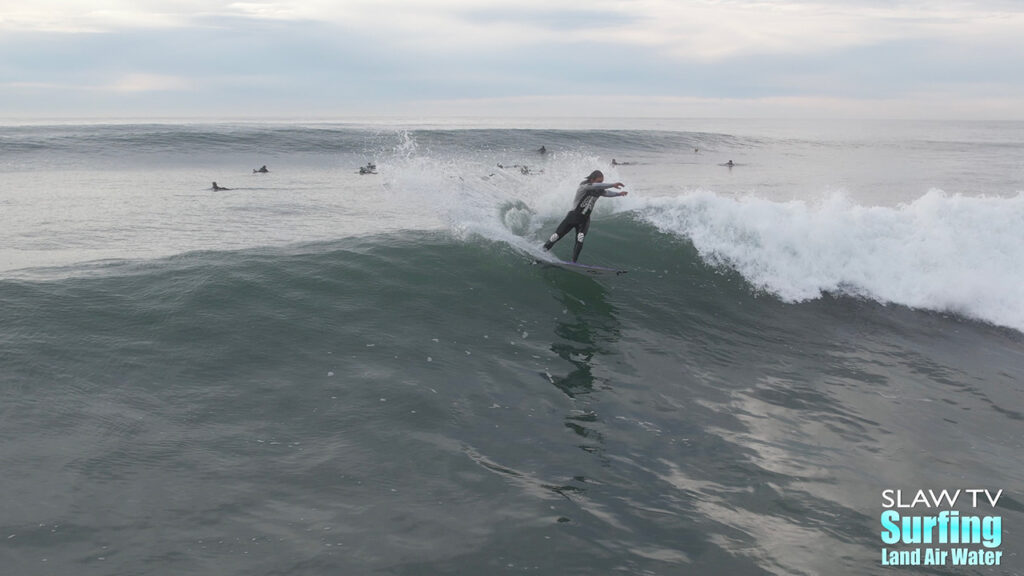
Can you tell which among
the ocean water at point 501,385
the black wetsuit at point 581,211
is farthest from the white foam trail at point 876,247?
the black wetsuit at point 581,211

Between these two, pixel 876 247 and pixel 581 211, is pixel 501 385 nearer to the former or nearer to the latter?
pixel 581 211

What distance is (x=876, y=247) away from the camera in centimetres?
1385

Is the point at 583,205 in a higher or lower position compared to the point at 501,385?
higher

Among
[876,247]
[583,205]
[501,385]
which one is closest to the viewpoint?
[501,385]

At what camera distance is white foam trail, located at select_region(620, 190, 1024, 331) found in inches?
497

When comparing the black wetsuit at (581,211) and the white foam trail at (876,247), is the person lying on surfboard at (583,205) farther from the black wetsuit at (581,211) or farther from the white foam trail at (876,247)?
the white foam trail at (876,247)

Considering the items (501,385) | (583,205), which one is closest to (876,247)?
(583,205)

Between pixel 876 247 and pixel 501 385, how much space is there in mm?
9991

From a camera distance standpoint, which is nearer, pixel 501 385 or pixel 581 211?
pixel 501 385

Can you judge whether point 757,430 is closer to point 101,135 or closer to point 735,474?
point 735,474

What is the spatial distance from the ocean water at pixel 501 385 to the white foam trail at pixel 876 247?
0.23 feet

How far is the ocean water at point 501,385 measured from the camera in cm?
524

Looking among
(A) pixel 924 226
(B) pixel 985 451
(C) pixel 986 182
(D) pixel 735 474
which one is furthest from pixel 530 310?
(C) pixel 986 182

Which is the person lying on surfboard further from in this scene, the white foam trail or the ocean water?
the white foam trail
